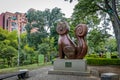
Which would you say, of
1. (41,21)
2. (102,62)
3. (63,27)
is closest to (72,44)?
(63,27)

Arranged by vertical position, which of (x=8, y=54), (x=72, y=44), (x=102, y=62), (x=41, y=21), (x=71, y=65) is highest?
(x=41, y=21)

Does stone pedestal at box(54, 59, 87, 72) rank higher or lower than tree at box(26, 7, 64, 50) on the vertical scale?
lower

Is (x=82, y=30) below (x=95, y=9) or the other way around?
below

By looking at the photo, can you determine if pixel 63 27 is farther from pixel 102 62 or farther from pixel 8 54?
pixel 102 62

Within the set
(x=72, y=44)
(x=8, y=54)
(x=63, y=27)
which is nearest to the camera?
(x=72, y=44)

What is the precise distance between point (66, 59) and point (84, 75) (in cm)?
161

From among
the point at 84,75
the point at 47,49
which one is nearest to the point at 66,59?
the point at 84,75

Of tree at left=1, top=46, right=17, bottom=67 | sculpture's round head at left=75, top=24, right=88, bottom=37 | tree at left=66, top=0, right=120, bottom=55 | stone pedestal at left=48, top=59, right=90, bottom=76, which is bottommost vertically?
stone pedestal at left=48, top=59, right=90, bottom=76

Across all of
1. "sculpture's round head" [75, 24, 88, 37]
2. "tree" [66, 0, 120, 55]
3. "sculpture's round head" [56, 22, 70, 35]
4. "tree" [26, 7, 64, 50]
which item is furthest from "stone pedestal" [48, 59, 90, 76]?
"tree" [26, 7, 64, 50]

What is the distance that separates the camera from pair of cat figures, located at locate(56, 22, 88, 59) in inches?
495

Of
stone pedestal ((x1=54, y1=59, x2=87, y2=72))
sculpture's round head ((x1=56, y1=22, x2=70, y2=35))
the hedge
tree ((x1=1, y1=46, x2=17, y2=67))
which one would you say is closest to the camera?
stone pedestal ((x1=54, y1=59, x2=87, y2=72))

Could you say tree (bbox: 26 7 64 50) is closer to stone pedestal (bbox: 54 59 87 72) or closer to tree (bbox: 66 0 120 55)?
tree (bbox: 66 0 120 55)

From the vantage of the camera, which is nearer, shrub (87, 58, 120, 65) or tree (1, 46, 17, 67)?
tree (1, 46, 17, 67)

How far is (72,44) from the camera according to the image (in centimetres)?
1277
